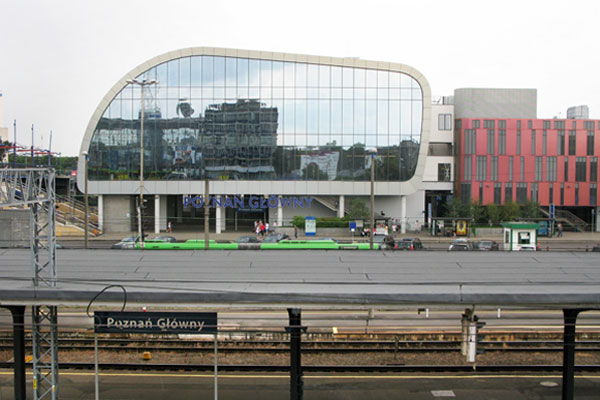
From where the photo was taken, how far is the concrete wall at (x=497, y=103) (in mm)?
45500

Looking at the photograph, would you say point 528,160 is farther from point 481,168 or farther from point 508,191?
point 481,168

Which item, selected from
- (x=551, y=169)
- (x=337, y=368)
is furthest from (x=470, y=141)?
(x=337, y=368)

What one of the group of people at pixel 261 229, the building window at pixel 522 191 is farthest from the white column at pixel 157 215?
the building window at pixel 522 191

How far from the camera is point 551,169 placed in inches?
1724

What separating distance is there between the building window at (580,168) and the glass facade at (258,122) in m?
15.9

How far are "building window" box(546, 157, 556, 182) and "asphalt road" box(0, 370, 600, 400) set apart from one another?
36.4 metres

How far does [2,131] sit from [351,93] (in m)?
59.4

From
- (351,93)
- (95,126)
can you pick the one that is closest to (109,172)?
(95,126)

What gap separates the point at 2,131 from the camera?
73562mm

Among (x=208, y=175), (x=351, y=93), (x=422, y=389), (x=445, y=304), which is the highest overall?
(x=351, y=93)

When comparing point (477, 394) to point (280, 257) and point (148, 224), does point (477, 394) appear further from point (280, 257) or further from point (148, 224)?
point (148, 224)

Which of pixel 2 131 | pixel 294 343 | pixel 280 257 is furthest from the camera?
pixel 2 131

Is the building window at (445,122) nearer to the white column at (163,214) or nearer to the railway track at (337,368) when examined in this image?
the white column at (163,214)

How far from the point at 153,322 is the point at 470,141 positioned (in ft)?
134
